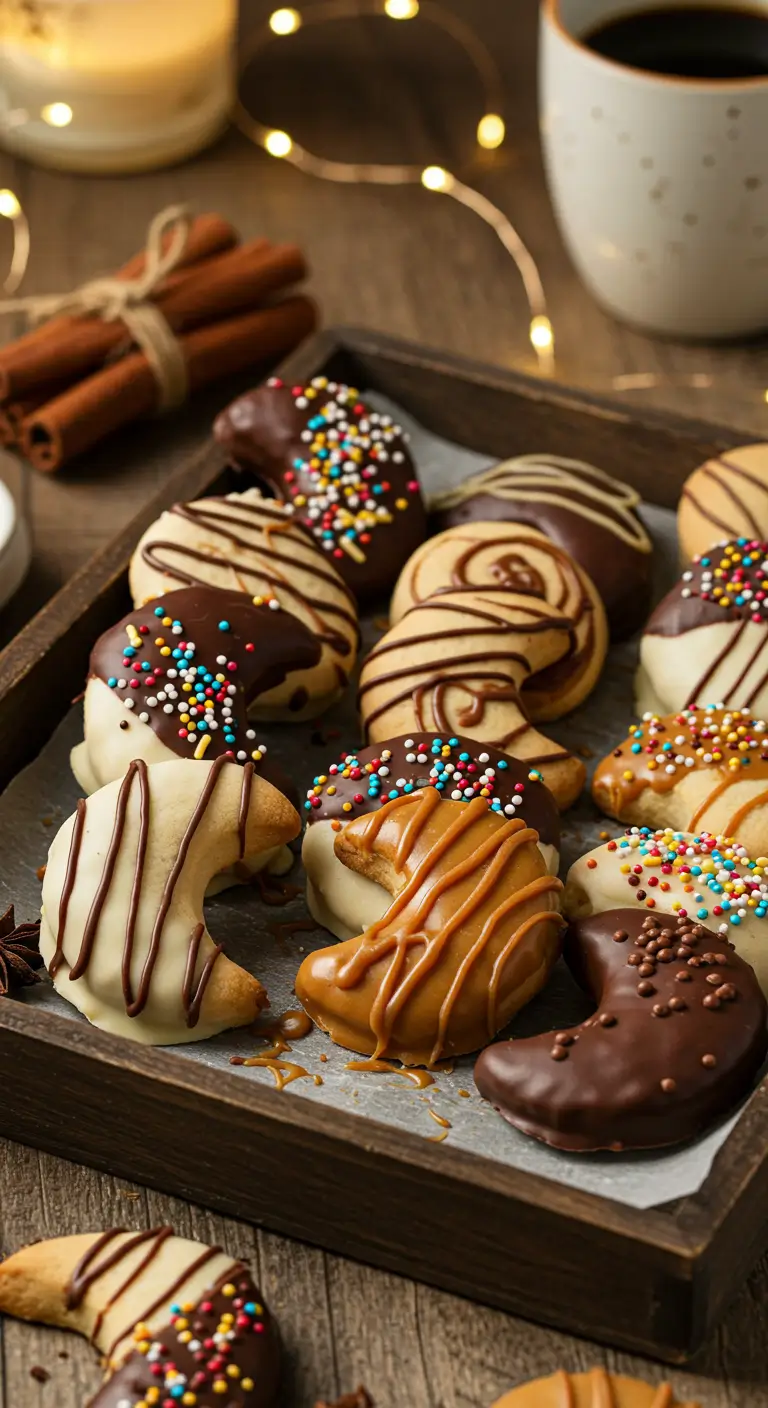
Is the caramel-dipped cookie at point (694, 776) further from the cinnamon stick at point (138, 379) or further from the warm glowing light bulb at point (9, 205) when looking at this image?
the warm glowing light bulb at point (9, 205)

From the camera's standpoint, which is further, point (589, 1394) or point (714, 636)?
point (714, 636)

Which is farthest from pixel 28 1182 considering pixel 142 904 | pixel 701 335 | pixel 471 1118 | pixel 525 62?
pixel 525 62

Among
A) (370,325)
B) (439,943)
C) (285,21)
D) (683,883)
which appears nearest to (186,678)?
(439,943)

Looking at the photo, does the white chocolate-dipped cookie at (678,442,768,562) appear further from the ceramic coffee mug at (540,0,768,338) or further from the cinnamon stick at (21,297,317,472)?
the cinnamon stick at (21,297,317,472)

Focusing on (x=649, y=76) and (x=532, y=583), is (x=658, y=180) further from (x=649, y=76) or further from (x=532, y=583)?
(x=532, y=583)

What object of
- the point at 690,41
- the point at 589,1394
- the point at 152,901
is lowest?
the point at 589,1394

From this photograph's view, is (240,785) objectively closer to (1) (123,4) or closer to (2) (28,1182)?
(2) (28,1182)

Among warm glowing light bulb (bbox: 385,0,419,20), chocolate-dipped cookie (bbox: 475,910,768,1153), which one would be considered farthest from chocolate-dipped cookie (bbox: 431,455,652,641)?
warm glowing light bulb (bbox: 385,0,419,20)
